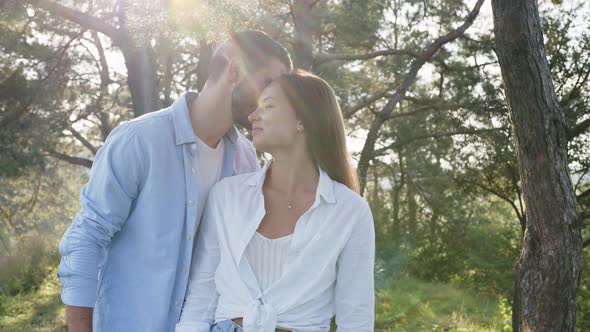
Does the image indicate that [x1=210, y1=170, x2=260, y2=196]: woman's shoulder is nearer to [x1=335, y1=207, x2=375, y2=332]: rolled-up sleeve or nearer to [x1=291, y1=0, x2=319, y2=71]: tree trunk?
[x1=335, y1=207, x2=375, y2=332]: rolled-up sleeve

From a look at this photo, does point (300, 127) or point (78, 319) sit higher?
point (300, 127)

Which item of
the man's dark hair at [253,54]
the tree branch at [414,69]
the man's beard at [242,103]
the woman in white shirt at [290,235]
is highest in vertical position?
the tree branch at [414,69]

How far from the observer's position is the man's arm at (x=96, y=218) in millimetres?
2127

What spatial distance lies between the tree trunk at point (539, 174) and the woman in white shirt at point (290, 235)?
6.29ft

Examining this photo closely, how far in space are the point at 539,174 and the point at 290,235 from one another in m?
2.46

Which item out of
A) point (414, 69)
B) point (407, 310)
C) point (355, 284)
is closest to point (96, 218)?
point (355, 284)

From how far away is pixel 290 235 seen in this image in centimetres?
227

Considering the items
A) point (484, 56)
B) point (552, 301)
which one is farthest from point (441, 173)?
point (552, 301)

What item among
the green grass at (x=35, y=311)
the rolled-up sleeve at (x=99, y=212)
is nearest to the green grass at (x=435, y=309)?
the green grass at (x=35, y=311)

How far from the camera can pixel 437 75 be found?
11.8m

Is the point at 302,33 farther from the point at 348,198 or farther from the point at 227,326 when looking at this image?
the point at 227,326

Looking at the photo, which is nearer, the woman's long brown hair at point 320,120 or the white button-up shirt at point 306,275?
the white button-up shirt at point 306,275

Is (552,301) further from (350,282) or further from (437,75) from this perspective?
(437,75)

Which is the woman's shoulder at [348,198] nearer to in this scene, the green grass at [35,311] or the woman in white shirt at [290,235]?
the woman in white shirt at [290,235]
